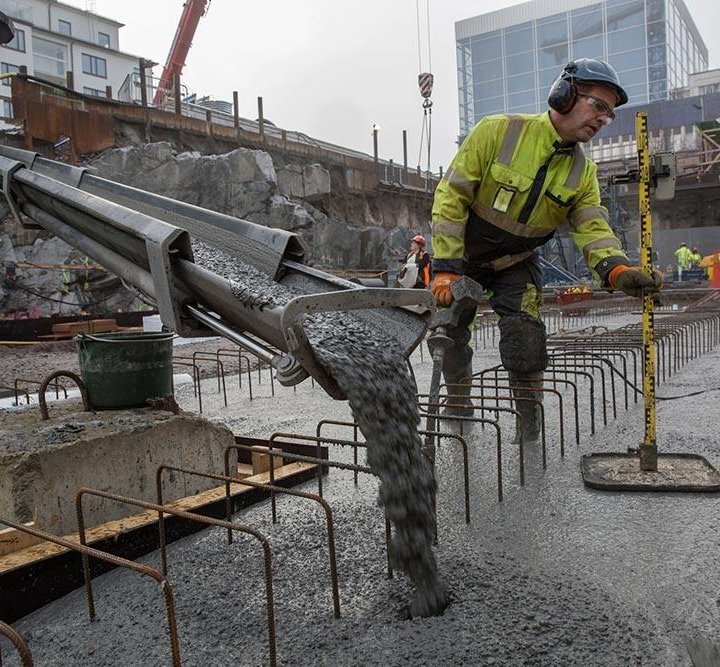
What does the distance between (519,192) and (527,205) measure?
102mm

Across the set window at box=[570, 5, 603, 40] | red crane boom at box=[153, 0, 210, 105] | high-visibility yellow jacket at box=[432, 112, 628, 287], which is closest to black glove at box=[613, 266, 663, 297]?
high-visibility yellow jacket at box=[432, 112, 628, 287]

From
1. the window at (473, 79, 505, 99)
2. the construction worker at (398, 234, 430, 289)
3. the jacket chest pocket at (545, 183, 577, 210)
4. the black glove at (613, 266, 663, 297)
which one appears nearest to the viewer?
the black glove at (613, 266, 663, 297)

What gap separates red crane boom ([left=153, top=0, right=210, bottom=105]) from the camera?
98.0ft

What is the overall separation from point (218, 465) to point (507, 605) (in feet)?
5.50

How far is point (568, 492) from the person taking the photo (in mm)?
3133

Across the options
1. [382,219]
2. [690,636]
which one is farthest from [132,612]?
[382,219]

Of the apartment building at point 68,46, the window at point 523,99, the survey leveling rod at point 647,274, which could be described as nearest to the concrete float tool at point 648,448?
the survey leveling rod at point 647,274

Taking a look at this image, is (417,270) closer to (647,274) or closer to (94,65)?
(647,274)

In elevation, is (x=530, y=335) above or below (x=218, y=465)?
above

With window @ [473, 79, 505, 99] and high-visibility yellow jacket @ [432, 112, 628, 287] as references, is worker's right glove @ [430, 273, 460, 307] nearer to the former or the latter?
high-visibility yellow jacket @ [432, 112, 628, 287]

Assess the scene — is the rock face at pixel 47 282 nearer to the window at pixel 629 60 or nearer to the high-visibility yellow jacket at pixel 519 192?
the high-visibility yellow jacket at pixel 519 192

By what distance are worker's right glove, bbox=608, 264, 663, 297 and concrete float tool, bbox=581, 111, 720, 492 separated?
0.04 m

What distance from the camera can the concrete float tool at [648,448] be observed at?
3.07 meters

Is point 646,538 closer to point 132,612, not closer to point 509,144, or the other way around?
point 132,612
